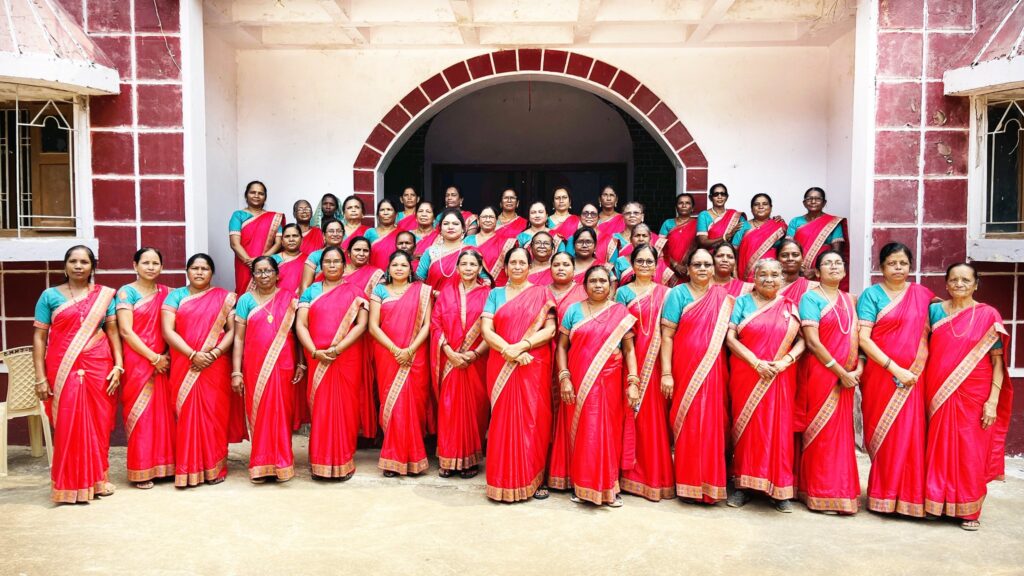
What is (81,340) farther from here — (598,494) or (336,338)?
(598,494)

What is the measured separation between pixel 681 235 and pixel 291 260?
2.89 metres

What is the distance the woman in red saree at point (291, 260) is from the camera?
5176 millimetres

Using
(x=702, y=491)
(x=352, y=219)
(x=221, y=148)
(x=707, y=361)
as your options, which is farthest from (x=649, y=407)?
(x=221, y=148)

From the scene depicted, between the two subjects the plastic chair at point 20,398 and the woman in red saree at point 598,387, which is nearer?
the woman in red saree at point 598,387

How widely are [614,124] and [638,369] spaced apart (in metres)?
5.79

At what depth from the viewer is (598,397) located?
395 cm

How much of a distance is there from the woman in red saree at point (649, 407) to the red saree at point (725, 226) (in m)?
1.83

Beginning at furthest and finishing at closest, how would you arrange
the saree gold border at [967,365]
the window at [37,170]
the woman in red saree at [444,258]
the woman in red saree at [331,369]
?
1. the window at [37,170]
2. the woman in red saree at [444,258]
3. the woman in red saree at [331,369]
4. the saree gold border at [967,365]

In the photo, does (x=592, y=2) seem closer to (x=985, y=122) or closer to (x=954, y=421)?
(x=985, y=122)

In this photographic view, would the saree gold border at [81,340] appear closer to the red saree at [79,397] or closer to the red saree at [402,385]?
the red saree at [79,397]

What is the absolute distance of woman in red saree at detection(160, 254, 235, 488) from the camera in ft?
14.0

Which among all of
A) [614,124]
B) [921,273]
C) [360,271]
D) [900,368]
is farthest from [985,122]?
[614,124]

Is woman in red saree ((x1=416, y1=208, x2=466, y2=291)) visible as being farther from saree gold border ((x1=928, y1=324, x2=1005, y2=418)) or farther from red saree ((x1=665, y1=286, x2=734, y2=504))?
saree gold border ((x1=928, y1=324, x2=1005, y2=418))

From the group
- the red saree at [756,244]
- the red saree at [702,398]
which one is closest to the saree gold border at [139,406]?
the red saree at [702,398]
